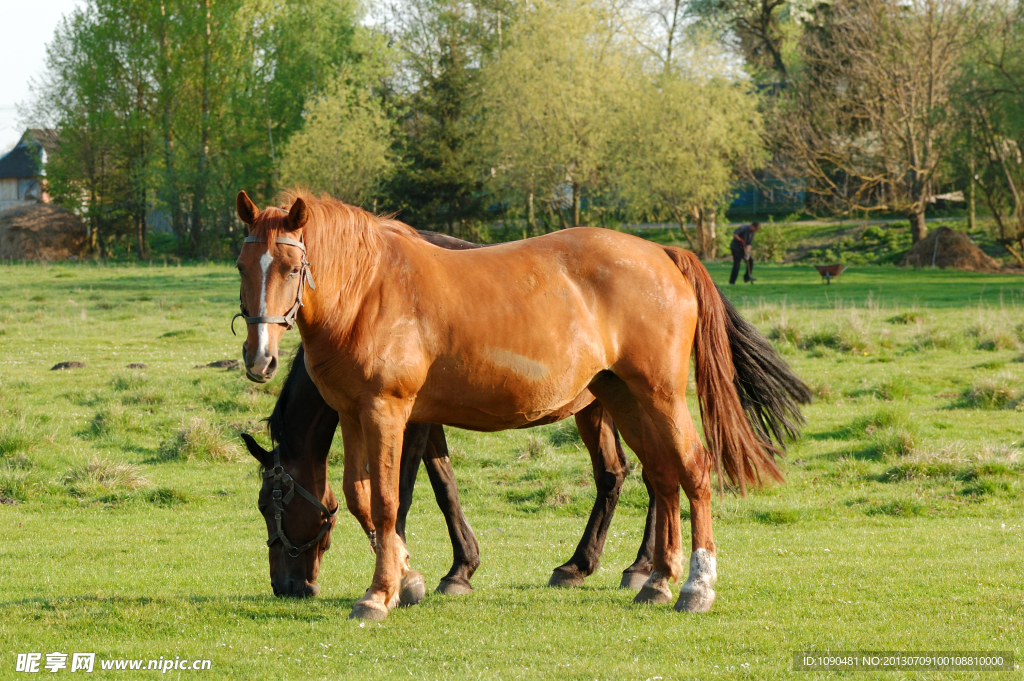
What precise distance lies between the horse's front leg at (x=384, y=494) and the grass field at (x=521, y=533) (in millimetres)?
213

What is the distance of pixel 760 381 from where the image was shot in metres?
6.89

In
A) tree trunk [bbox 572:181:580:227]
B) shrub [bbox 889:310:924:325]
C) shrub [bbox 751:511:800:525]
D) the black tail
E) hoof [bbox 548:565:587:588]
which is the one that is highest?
tree trunk [bbox 572:181:580:227]

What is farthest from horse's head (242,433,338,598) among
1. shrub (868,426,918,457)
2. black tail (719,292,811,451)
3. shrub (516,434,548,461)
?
shrub (868,426,918,457)

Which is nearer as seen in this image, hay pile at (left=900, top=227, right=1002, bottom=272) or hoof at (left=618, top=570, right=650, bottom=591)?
hoof at (left=618, top=570, right=650, bottom=591)

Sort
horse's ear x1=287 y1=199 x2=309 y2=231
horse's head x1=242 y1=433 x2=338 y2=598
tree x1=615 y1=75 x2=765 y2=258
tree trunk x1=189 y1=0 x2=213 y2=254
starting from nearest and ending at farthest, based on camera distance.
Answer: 1. horse's ear x1=287 y1=199 x2=309 y2=231
2. horse's head x1=242 y1=433 x2=338 y2=598
3. tree x1=615 y1=75 x2=765 y2=258
4. tree trunk x1=189 y1=0 x2=213 y2=254

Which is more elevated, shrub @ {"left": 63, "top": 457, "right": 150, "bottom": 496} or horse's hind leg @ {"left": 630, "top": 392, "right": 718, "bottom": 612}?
horse's hind leg @ {"left": 630, "top": 392, "right": 718, "bottom": 612}

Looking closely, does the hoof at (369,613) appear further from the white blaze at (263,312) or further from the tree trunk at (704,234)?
the tree trunk at (704,234)

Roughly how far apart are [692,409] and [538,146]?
97.6 feet

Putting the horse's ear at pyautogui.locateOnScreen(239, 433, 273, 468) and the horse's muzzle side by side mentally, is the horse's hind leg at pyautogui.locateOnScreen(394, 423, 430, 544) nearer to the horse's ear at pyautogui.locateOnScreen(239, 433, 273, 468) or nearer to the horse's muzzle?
the horse's muzzle

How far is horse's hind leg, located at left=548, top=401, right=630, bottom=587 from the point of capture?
7039 millimetres

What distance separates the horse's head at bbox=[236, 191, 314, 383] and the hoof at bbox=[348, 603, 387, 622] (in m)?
1.48

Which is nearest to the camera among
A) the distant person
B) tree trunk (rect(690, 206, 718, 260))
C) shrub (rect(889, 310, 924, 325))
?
shrub (rect(889, 310, 924, 325))

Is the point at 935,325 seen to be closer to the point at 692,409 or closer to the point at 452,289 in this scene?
the point at 692,409

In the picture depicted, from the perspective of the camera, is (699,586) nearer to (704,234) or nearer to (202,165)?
(704,234)
